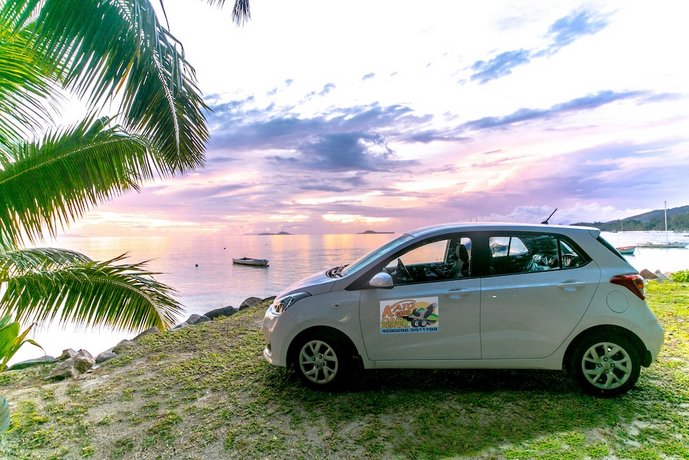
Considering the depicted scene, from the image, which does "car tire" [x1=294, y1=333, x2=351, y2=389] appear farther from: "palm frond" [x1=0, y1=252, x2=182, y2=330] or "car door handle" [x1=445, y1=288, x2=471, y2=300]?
"palm frond" [x1=0, y1=252, x2=182, y2=330]

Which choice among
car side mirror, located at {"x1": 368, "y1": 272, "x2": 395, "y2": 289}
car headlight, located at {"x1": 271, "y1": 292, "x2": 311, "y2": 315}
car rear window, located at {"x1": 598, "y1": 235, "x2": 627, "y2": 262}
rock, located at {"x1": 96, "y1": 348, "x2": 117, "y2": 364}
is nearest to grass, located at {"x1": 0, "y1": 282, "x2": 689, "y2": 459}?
car headlight, located at {"x1": 271, "y1": 292, "x2": 311, "y2": 315}

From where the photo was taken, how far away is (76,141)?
549 centimetres

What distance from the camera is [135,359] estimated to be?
259 inches

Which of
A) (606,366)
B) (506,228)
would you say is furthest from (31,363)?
(606,366)

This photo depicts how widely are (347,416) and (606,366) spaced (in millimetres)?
2752

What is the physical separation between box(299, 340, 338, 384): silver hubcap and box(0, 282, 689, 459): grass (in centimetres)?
20

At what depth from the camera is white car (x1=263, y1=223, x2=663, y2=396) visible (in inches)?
172

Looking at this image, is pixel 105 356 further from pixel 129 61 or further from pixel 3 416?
pixel 129 61

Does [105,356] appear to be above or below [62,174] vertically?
below

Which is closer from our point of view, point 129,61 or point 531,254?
point 531,254

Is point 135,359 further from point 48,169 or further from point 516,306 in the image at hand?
point 516,306

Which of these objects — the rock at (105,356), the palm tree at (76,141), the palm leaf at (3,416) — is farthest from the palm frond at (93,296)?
the palm leaf at (3,416)

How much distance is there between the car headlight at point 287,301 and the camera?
480 centimetres

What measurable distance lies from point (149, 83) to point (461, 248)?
16.0 feet
